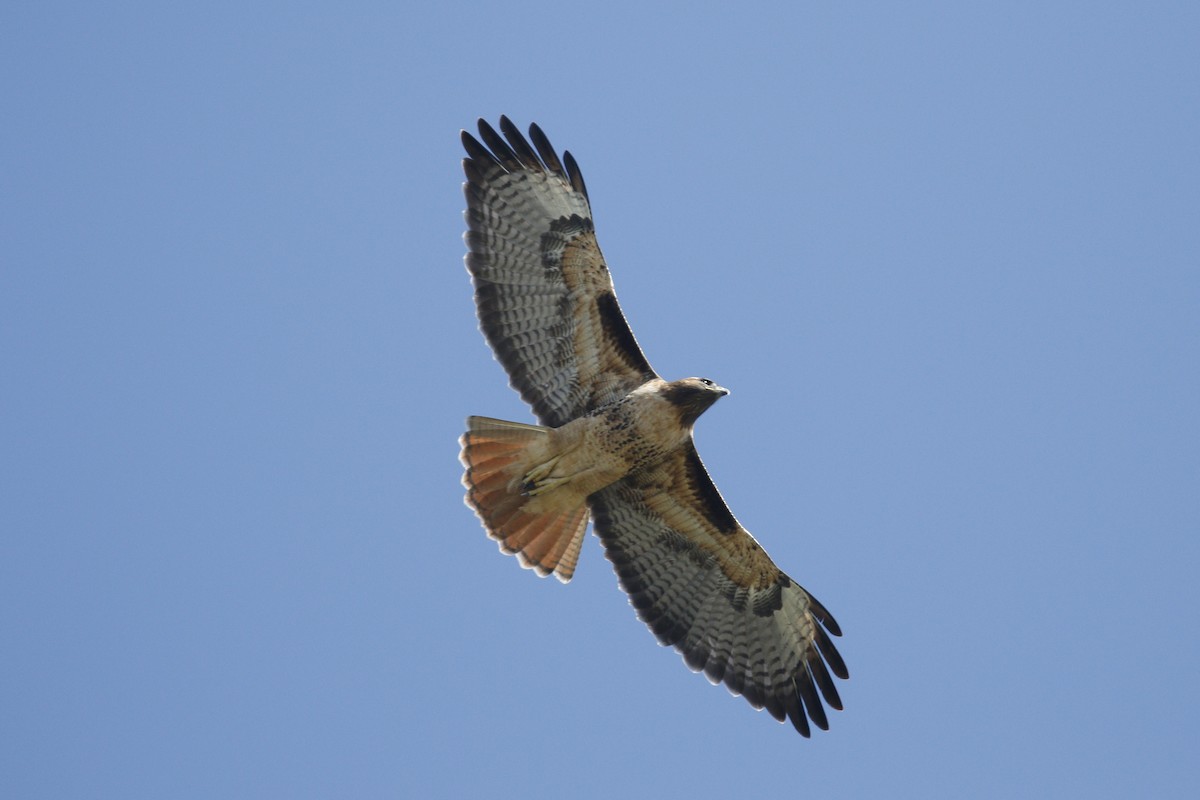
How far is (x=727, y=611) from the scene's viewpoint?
1063 centimetres

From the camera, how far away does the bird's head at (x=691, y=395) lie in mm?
9766

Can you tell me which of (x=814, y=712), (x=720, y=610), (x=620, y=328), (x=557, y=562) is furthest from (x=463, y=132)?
(x=814, y=712)

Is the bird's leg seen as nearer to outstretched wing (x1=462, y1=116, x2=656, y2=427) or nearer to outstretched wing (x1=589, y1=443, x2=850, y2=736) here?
outstretched wing (x1=462, y1=116, x2=656, y2=427)

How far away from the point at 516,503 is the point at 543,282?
1.66 metres

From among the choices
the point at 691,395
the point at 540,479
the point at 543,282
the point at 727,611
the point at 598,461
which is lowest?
the point at 727,611

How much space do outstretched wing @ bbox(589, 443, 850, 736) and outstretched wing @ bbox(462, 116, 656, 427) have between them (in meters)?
0.99

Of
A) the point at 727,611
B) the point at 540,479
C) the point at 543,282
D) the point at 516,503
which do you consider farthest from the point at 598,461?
the point at 727,611

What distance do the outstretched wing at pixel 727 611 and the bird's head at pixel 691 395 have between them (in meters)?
1.05

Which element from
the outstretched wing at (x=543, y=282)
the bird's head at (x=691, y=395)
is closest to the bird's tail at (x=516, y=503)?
the outstretched wing at (x=543, y=282)

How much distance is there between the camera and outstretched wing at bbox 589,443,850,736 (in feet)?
34.6

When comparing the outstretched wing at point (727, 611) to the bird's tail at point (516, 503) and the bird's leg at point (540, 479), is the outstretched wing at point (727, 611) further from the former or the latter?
the bird's leg at point (540, 479)

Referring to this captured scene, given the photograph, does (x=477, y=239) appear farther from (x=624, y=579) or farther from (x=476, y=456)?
(x=624, y=579)

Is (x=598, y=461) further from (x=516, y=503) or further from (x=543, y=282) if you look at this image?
(x=543, y=282)

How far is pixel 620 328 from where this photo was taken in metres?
10.1
